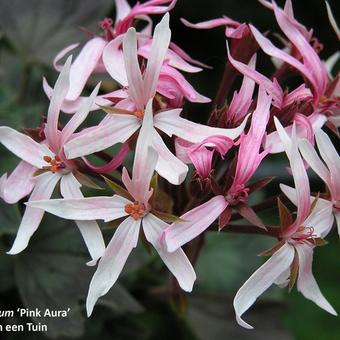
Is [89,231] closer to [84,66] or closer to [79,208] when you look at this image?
[79,208]

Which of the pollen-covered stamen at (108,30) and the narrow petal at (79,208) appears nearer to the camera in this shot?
the narrow petal at (79,208)

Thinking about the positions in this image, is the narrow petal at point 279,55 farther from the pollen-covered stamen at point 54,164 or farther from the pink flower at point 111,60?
the pollen-covered stamen at point 54,164

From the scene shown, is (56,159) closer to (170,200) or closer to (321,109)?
(170,200)

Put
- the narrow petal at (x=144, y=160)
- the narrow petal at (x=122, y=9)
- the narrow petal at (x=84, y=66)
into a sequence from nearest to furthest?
the narrow petal at (x=144, y=160) < the narrow petal at (x=84, y=66) < the narrow petal at (x=122, y=9)

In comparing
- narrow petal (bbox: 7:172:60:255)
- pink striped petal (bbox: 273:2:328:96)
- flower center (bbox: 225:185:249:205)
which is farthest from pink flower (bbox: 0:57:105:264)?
pink striped petal (bbox: 273:2:328:96)

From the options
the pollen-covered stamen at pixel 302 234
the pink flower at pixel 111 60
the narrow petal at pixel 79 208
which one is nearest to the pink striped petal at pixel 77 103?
the pink flower at pixel 111 60

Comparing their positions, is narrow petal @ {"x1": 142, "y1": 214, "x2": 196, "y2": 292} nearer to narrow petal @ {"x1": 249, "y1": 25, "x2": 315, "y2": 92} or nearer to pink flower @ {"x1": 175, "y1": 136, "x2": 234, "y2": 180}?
pink flower @ {"x1": 175, "y1": 136, "x2": 234, "y2": 180}
